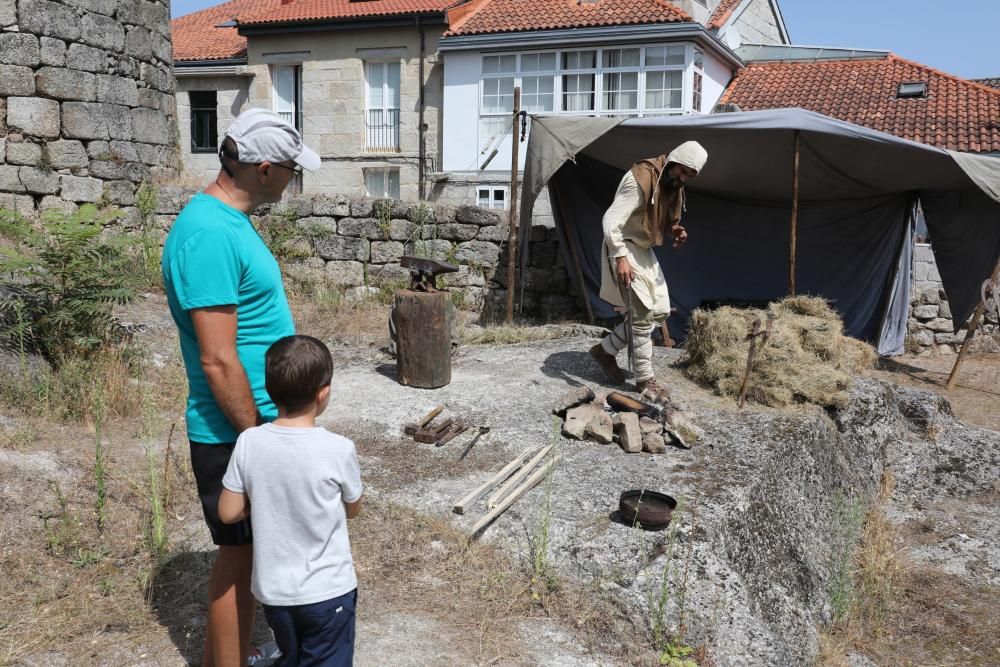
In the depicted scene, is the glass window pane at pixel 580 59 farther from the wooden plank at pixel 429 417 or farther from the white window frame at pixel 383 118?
the wooden plank at pixel 429 417

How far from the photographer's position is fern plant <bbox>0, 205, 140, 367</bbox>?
214 inches

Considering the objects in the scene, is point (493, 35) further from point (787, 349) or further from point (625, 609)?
point (625, 609)

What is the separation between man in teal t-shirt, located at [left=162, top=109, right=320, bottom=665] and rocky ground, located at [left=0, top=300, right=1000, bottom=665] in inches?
27.4

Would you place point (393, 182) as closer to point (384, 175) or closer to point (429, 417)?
point (384, 175)

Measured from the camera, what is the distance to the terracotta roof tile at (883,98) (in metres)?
16.3

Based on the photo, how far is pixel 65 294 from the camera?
5.60 metres

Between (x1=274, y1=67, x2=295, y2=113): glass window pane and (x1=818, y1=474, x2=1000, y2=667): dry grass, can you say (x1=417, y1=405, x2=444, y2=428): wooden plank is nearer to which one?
(x1=818, y1=474, x2=1000, y2=667): dry grass

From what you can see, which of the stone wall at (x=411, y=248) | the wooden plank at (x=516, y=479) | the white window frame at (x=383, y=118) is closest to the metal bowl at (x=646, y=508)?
the wooden plank at (x=516, y=479)

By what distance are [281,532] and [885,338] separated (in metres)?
8.58

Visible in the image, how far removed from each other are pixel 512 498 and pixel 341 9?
18188 mm

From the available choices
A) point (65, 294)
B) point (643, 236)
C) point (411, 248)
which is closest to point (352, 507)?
point (643, 236)

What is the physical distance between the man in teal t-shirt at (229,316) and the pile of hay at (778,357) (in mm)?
4155

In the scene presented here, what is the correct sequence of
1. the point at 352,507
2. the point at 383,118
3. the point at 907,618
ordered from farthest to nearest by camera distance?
1. the point at 383,118
2. the point at 907,618
3. the point at 352,507

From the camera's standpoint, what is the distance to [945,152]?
295 inches
